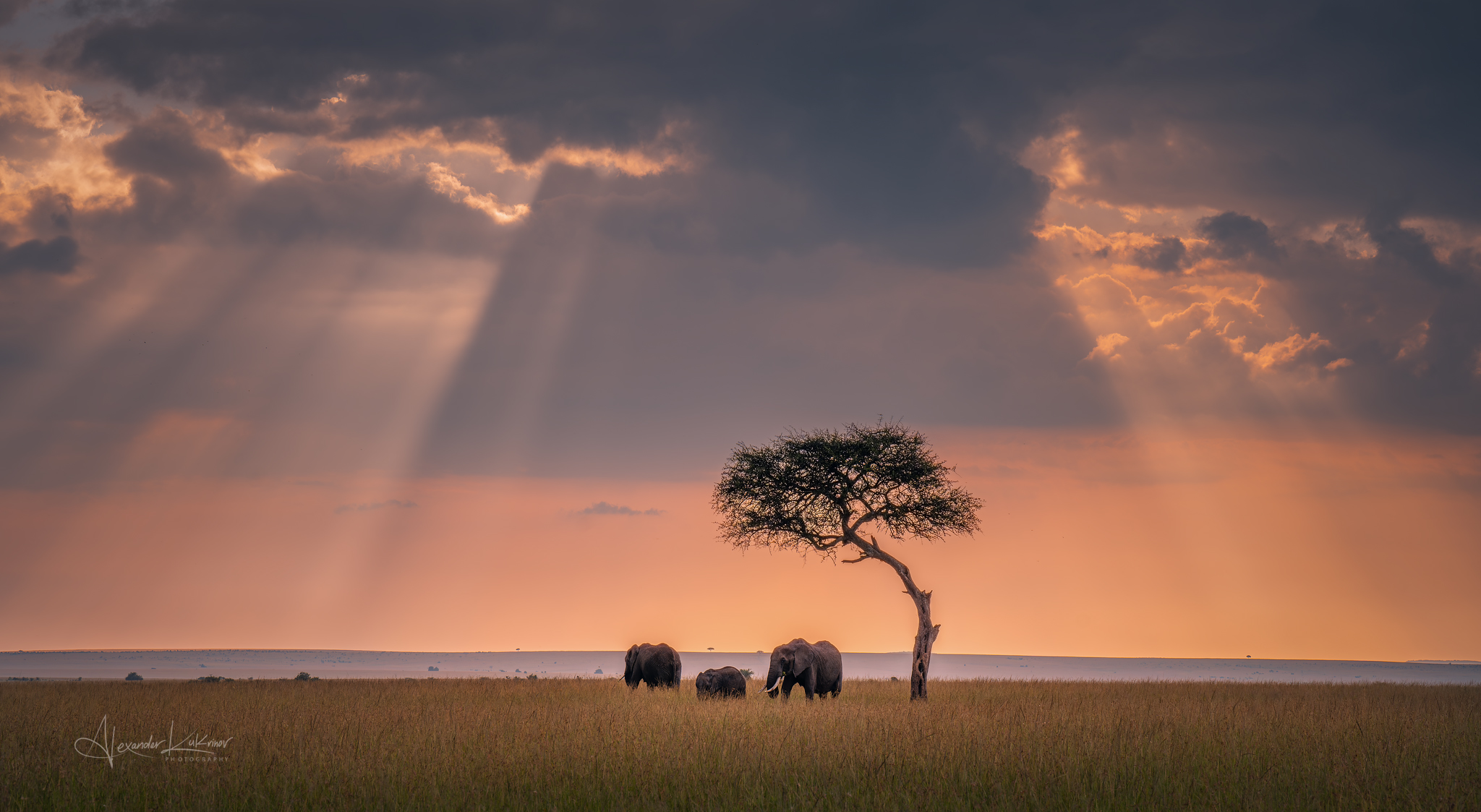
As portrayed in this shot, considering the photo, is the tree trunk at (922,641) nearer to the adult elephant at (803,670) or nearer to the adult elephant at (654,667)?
the adult elephant at (803,670)

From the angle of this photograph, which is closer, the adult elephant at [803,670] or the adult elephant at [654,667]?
the adult elephant at [803,670]

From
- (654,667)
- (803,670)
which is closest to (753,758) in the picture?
(803,670)

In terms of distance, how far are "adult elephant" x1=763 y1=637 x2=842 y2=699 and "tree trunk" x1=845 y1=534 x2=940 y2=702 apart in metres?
2.71

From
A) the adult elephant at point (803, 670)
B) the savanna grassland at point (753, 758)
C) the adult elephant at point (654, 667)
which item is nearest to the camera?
the savanna grassland at point (753, 758)

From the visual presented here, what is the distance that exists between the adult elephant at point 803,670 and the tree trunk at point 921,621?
2.71 m

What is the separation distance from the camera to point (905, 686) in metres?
37.0

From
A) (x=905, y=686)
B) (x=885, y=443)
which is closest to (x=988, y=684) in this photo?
(x=905, y=686)

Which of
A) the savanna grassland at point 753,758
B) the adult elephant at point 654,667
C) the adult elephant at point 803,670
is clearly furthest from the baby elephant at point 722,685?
the savanna grassland at point 753,758

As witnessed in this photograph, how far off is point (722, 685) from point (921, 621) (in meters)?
6.87

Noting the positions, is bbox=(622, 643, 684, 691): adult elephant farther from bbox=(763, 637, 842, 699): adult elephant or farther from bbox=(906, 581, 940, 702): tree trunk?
bbox=(906, 581, 940, 702): tree trunk

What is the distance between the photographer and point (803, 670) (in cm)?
2845

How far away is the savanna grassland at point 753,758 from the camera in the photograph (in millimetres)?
10820

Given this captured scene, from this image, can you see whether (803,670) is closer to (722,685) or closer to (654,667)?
(722,685)

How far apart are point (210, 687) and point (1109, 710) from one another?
28427 millimetres
